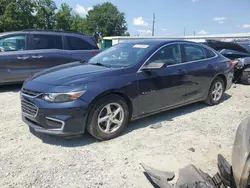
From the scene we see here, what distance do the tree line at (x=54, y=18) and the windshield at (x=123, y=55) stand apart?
3742 centimetres

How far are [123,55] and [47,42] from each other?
12.3 feet

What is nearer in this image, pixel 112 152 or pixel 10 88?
pixel 112 152

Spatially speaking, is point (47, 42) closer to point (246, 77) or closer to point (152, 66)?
point (152, 66)

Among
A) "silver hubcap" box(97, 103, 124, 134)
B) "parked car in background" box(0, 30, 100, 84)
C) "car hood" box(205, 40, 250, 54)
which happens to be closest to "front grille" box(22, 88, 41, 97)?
"silver hubcap" box(97, 103, 124, 134)

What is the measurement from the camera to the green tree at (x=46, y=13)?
155ft

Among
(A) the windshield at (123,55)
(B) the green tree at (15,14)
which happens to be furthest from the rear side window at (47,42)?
(B) the green tree at (15,14)

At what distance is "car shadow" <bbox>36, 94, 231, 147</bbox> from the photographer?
3.79 m

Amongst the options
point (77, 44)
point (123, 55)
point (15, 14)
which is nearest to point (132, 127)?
point (123, 55)

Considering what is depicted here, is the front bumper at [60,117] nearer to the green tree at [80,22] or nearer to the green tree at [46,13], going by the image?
the green tree at [46,13]

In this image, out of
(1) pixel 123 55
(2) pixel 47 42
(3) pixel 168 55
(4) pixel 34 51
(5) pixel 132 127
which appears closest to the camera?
(5) pixel 132 127

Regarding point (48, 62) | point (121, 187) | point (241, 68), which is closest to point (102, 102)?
point (121, 187)

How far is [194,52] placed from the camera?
211 inches

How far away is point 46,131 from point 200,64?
348cm

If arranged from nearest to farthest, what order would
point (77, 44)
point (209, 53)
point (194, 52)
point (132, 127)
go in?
point (132, 127) → point (194, 52) → point (209, 53) → point (77, 44)
